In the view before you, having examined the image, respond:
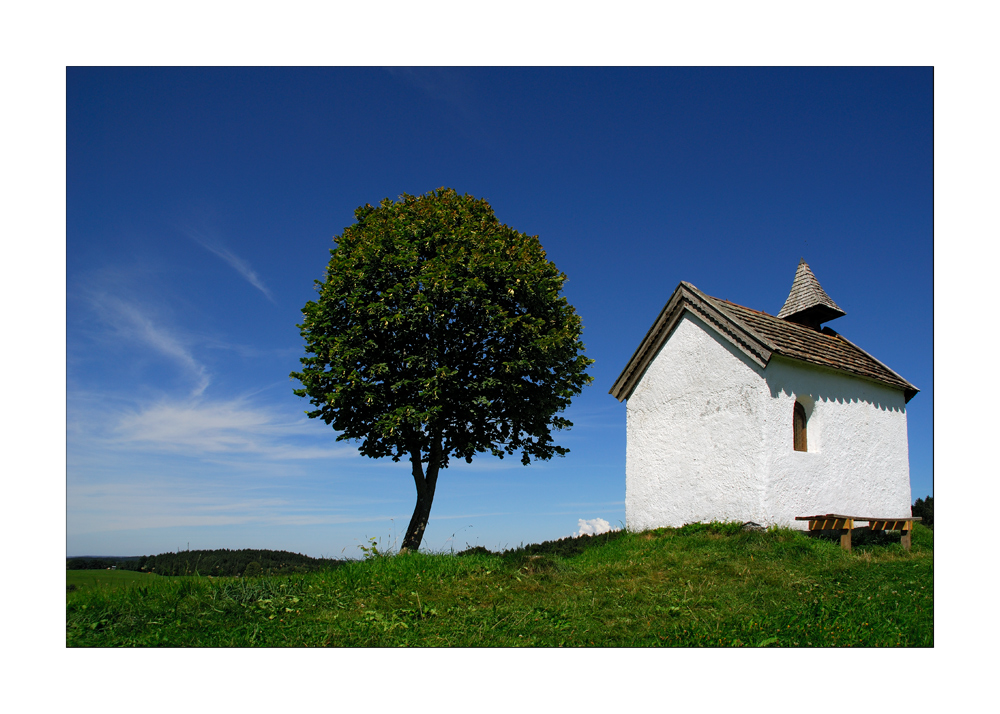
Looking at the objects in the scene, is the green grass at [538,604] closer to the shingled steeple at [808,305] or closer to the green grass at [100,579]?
the green grass at [100,579]

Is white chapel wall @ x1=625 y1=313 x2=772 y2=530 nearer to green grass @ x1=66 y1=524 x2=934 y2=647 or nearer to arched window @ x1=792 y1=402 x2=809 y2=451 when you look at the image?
arched window @ x1=792 y1=402 x2=809 y2=451

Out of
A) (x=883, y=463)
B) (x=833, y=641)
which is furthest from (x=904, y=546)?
(x=833, y=641)

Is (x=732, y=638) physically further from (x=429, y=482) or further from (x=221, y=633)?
(x=429, y=482)

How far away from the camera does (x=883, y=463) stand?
18.8m

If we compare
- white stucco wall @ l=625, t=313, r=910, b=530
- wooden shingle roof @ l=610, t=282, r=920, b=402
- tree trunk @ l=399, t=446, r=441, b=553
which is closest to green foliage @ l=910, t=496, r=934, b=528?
white stucco wall @ l=625, t=313, r=910, b=530

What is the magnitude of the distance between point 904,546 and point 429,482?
13.2m

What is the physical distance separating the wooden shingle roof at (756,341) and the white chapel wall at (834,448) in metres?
0.40

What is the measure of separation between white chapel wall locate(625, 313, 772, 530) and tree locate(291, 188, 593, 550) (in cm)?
334

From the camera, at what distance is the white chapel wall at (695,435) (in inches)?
628

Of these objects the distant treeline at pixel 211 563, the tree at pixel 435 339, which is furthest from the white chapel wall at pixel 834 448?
the distant treeline at pixel 211 563

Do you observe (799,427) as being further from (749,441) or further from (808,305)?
(808,305)

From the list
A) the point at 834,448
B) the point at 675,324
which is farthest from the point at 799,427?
the point at 675,324

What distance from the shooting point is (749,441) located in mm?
15883

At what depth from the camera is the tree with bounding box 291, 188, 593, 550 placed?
596 inches
